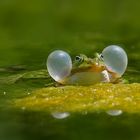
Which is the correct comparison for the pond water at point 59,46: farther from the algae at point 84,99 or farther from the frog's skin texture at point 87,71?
the frog's skin texture at point 87,71

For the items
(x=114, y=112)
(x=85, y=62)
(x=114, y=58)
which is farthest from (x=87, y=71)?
(x=114, y=112)

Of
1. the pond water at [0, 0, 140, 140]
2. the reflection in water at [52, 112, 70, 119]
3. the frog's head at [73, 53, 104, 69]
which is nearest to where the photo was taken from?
the pond water at [0, 0, 140, 140]

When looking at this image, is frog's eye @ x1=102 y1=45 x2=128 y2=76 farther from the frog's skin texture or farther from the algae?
the algae

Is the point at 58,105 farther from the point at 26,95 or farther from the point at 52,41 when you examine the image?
the point at 52,41

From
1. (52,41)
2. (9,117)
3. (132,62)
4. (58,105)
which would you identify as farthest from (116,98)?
(52,41)

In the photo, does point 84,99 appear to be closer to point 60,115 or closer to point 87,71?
point 60,115

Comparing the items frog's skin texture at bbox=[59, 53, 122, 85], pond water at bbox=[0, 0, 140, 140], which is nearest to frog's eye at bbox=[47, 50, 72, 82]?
frog's skin texture at bbox=[59, 53, 122, 85]

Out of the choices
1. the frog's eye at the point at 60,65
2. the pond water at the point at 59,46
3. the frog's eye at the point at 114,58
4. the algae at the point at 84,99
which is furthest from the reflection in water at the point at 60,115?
the frog's eye at the point at 114,58
